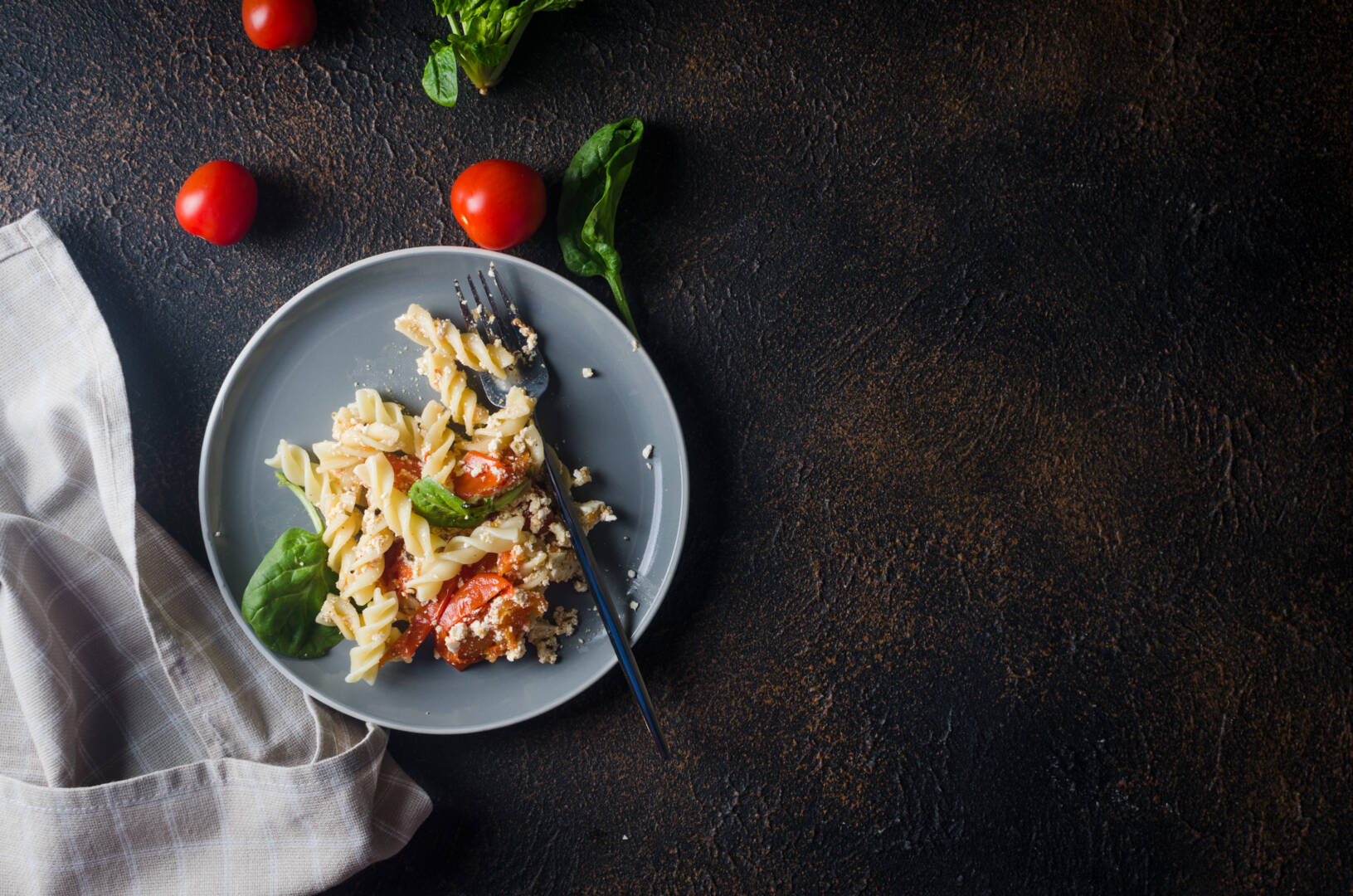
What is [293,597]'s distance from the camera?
1.84m

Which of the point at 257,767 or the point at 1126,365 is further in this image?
the point at 1126,365

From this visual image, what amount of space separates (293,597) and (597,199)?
1.33 metres

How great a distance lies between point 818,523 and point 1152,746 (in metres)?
1.23

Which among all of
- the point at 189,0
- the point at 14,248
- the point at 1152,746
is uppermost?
the point at 189,0

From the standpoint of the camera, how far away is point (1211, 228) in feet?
6.93

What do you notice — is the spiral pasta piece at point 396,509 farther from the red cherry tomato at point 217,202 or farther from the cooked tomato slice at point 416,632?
the red cherry tomato at point 217,202

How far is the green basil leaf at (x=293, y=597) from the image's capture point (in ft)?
5.97

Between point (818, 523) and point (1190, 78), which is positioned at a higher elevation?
point (1190, 78)

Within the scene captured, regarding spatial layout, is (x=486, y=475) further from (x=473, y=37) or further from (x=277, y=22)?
(x=277, y=22)

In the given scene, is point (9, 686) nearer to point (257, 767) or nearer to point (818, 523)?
point (257, 767)

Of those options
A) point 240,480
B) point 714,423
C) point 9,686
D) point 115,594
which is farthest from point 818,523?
point 9,686

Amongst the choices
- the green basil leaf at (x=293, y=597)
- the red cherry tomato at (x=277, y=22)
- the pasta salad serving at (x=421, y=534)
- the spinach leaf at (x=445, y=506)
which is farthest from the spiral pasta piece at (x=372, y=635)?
the red cherry tomato at (x=277, y=22)

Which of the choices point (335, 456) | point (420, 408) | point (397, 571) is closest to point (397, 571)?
point (397, 571)

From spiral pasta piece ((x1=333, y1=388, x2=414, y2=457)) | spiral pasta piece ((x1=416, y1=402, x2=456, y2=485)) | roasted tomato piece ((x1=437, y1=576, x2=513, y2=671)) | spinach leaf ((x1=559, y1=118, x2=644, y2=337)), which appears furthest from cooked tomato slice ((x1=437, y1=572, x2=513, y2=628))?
spinach leaf ((x1=559, y1=118, x2=644, y2=337))
